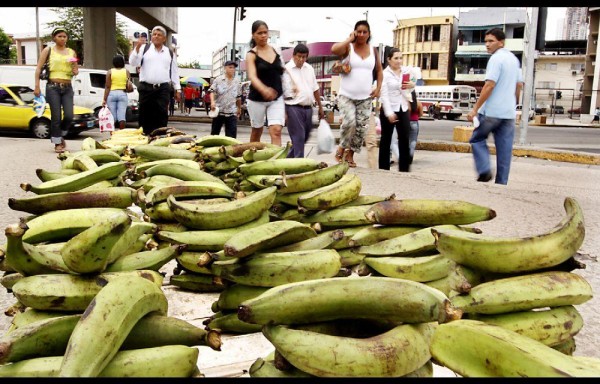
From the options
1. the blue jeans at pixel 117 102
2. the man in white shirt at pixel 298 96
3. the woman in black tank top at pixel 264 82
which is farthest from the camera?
the blue jeans at pixel 117 102

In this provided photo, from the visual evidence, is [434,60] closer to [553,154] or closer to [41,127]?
[553,154]

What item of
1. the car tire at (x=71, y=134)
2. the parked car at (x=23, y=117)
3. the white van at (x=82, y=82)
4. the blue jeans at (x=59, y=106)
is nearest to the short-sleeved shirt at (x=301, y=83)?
the blue jeans at (x=59, y=106)

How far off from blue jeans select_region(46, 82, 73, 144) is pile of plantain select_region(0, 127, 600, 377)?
22.2 ft

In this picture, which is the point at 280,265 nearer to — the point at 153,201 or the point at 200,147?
the point at 153,201

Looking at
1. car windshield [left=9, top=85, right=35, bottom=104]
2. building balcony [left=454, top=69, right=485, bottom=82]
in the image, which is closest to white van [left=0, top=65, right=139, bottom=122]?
car windshield [left=9, top=85, right=35, bottom=104]

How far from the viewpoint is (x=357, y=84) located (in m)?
7.41

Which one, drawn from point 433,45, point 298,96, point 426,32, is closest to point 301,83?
point 298,96

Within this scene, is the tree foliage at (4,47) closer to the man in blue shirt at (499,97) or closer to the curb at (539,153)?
the curb at (539,153)

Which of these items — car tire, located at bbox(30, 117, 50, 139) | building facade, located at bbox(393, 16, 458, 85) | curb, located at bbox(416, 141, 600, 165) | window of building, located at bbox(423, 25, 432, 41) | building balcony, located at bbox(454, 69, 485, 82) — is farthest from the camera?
window of building, located at bbox(423, 25, 432, 41)

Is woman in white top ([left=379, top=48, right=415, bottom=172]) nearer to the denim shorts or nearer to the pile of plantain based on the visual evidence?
the denim shorts

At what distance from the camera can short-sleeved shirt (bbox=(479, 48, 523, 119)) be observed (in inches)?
267

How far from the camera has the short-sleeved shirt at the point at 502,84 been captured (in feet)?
22.3

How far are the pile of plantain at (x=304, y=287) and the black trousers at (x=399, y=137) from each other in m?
5.27

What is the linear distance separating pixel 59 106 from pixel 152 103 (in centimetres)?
165
